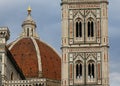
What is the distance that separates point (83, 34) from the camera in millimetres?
66312

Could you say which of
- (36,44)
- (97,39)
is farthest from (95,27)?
(36,44)

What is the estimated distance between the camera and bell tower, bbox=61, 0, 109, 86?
65125 millimetres

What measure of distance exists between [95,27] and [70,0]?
3.53 m

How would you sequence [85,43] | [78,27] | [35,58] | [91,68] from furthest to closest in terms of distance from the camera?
[35,58], [78,27], [85,43], [91,68]

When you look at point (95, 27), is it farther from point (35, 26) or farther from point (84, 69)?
point (35, 26)

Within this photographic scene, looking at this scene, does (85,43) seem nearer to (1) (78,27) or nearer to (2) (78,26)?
(1) (78,27)

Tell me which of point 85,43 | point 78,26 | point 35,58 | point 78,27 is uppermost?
point 78,26

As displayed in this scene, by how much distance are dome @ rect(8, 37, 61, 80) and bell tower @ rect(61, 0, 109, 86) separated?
20902 mm

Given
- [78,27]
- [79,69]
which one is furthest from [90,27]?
[79,69]

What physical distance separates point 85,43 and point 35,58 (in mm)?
Answer: 24672

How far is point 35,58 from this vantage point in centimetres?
8994

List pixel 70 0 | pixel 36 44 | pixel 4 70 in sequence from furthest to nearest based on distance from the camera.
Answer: pixel 36 44 → pixel 70 0 → pixel 4 70

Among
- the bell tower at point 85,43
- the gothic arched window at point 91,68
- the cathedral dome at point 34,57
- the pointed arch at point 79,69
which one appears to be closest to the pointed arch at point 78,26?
the bell tower at point 85,43

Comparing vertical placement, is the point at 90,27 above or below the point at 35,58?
above
